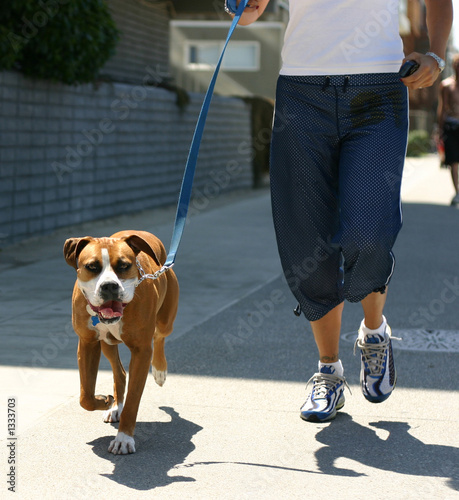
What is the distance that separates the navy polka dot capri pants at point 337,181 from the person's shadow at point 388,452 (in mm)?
548

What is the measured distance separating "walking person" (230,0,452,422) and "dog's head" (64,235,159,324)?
871 mm

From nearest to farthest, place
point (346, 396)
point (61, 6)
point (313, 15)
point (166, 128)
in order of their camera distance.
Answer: point (313, 15)
point (346, 396)
point (61, 6)
point (166, 128)

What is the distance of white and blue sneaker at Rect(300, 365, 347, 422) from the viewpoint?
402 cm

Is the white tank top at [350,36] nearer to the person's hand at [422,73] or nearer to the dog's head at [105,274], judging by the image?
the person's hand at [422,73]

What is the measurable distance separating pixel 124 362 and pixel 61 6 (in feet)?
16.9

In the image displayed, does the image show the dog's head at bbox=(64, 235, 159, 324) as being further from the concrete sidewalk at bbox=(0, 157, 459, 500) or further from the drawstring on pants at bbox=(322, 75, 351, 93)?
the drawstring on pants at bbox=(322, 75, 351, 93)

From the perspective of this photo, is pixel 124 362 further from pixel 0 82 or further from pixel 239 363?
pixel 0 82

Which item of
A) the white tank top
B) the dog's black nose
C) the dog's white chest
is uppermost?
the white tank top

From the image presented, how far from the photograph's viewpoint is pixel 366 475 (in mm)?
3381

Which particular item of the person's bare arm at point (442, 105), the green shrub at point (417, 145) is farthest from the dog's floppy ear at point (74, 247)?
the green shrub at point (417, 145)

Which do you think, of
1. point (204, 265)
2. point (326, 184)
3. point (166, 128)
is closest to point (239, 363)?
point (326, 184)

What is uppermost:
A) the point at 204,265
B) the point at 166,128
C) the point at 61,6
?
the point at 61,6

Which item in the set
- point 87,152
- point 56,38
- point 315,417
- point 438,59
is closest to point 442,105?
point 87,152

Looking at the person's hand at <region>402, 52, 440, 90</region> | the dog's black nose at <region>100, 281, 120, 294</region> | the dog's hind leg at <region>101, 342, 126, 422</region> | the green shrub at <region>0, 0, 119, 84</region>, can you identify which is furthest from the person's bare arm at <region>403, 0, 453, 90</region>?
the green shrub at <region>0, 0, 119, 84</region>
